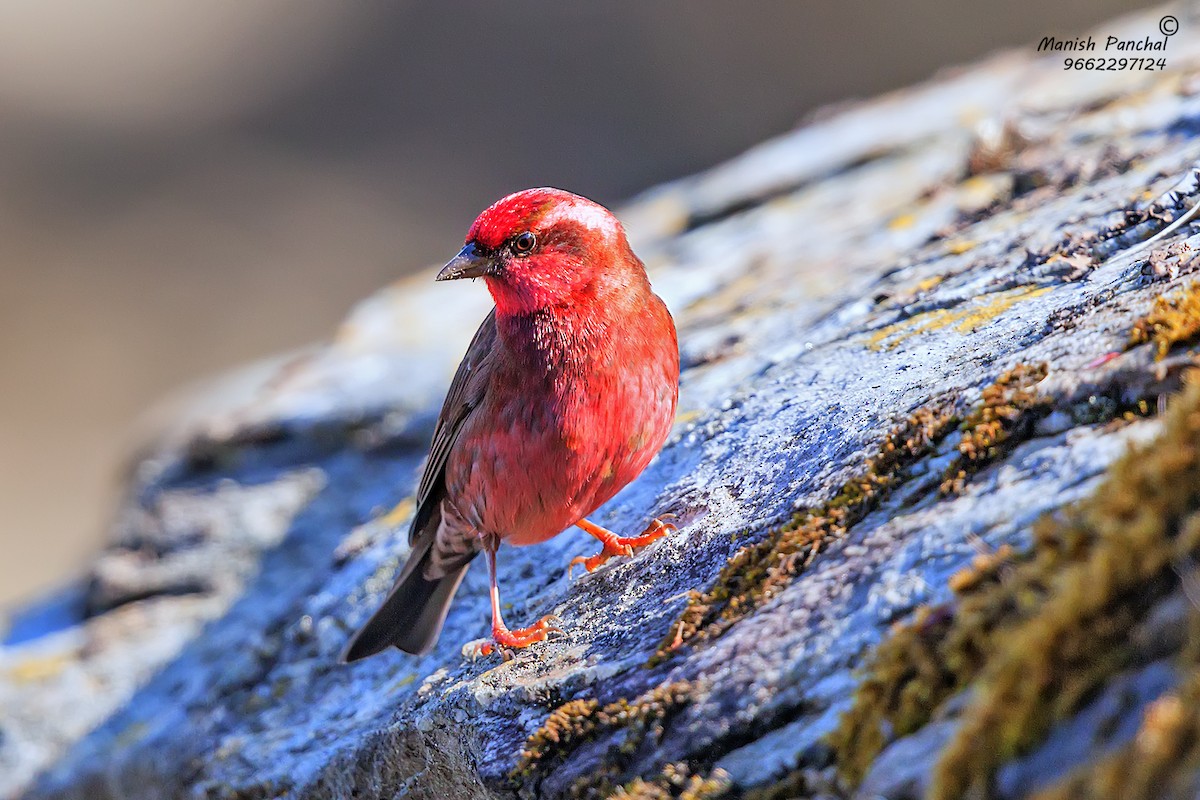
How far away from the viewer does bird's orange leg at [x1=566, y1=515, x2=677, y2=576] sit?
3.64 meters

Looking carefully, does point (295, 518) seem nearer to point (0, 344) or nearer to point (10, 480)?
point (10, 480)

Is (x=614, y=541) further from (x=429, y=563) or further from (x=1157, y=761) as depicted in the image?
(x=1157, y=761)

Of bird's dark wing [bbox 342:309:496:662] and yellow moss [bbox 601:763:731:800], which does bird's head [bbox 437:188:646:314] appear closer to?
bird's dark wing [bbox 342:309:496:662]

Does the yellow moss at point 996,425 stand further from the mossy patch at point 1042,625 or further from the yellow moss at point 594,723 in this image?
the yellow moss at point 594,723

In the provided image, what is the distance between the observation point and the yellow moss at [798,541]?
8.97ft

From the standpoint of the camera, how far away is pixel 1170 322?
2.55 metres

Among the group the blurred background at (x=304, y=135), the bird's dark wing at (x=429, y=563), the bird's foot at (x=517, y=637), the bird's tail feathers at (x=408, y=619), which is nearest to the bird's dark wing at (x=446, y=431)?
the bird's dark wing at (x=429, y=563)

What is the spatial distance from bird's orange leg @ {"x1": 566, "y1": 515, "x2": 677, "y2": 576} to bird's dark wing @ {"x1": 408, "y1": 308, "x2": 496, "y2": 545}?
688mm

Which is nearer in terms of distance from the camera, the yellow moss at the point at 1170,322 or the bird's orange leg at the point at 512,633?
the yellow moss at the point at 1170,322

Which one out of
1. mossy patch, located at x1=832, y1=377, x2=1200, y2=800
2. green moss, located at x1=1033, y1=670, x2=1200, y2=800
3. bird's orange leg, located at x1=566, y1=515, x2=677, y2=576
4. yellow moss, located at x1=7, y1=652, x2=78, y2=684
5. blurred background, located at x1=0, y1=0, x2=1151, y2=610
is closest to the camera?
green moss, located at x1=1033, y1=670, x2=1200, y2=800

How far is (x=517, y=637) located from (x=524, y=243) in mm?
1461

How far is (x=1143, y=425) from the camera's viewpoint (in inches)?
93.4

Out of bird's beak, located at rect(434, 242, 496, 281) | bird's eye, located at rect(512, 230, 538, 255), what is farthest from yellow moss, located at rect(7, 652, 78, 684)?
bird's eye, located at rect(512, 230, 538, 255)

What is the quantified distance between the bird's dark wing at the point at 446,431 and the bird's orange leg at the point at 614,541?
2.26ft
